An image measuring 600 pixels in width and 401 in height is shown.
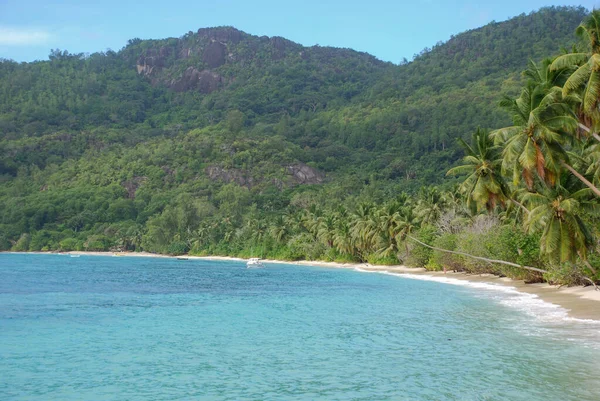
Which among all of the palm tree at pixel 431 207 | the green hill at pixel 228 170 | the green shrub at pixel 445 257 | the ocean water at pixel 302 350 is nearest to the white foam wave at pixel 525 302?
the ocean water at pixel 302 350

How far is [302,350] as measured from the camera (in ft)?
72.4

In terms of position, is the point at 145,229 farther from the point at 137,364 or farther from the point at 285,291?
the point at 137,364

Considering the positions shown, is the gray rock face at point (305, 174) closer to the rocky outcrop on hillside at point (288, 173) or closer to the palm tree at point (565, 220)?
the rocky outcrop on hillside at point (288, 173)

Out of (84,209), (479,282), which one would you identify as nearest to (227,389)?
(479,282)

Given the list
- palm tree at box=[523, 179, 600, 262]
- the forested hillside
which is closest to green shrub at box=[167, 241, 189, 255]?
the forested hillside

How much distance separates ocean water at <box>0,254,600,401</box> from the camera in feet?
53.6

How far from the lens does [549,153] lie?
27734mm

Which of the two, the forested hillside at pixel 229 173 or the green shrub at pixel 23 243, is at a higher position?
the forested hillside at pixel 229 173

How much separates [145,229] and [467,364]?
452 ft

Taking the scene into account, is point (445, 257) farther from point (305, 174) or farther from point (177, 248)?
point (305, 174)

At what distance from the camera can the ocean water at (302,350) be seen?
53.6 ft

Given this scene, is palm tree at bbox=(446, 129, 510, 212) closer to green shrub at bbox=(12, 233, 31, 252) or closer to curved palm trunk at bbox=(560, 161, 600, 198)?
curved palm trunk at bbox=(560, 161, 600, 198)

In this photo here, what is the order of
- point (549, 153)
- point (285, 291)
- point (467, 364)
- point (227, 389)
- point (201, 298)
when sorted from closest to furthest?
point (227, 389) → point (467, 364) → point (549, 153) → point (201, 298) → point (285, 291)

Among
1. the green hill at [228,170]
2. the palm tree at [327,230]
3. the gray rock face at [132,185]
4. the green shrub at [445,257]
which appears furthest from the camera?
the gray rock face at [132,185]
